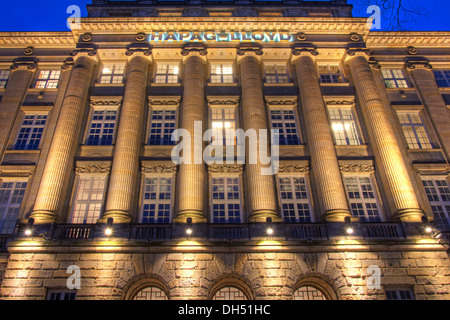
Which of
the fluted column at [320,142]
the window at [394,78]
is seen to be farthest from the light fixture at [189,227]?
the window at [394,78]

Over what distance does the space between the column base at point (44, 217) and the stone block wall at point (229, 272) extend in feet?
6.71

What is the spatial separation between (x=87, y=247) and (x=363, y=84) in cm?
2366

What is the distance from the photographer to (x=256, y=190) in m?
22.5

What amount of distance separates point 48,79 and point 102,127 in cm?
787

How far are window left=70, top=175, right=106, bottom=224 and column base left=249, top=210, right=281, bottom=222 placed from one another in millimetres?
10118

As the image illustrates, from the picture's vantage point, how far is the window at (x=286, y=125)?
2617 cm

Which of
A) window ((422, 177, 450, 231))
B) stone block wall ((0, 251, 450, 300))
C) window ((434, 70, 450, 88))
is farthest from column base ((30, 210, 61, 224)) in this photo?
window ((434, 70, 450, 88))

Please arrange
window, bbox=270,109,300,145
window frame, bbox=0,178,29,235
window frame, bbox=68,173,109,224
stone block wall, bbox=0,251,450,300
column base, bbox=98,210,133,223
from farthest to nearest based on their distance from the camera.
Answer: window, bbox=270,109,300,145
window frame, bbox=68,173,109,224
window frame, bbox=0,178,29,235
column base, bbox=98,210,133,223
stone block wall, bbox=0,251,450,300

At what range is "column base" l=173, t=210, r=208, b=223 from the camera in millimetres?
21062

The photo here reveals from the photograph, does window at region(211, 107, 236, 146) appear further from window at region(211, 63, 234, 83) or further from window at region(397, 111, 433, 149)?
window at region(397, 111, 433, 149)

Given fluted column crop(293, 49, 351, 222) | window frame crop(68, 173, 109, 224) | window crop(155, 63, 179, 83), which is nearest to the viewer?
fluted column crop(293, 49, 351, 222)

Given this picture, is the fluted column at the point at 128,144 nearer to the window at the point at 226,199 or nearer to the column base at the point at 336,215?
the window at the point at 226,199
